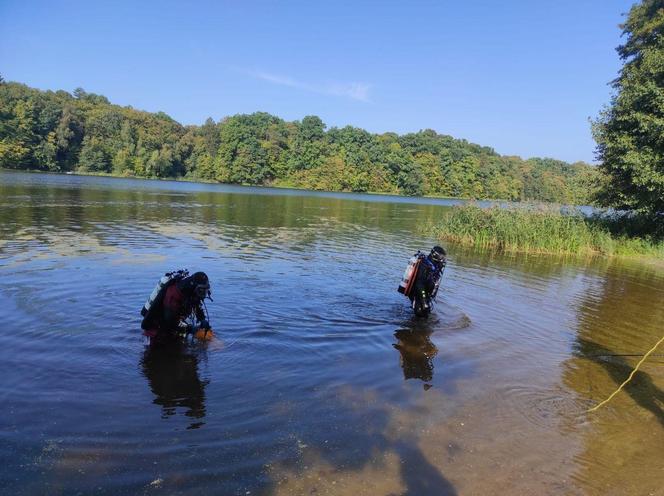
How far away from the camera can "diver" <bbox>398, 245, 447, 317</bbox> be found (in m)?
9.66

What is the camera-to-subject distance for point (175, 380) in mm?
6559

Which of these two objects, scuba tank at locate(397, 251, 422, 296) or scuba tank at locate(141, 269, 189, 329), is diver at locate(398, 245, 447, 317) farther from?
scuba tank at locate(141, 269, 189, 329)

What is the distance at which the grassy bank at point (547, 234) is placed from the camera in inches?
922

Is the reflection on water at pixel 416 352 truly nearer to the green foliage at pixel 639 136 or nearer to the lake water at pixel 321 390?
the lake water at pixel 321 390


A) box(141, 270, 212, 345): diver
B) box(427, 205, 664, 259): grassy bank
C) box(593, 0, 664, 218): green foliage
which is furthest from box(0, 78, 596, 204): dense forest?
box(141, 270, 212, 345): diver

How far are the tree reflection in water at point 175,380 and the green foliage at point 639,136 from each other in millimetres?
20801

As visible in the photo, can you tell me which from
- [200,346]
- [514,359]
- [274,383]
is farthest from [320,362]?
[514,359]

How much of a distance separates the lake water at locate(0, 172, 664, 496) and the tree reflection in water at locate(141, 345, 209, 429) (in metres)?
0.04

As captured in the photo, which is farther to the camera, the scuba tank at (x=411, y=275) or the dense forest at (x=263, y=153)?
the dense forest at (x=263, y=153)

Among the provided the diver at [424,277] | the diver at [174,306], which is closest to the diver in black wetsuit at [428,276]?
the diver at [424,277]

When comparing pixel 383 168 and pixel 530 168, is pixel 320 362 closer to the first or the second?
pixel 383 168

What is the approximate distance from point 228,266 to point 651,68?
2031 cm

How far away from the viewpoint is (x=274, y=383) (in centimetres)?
666

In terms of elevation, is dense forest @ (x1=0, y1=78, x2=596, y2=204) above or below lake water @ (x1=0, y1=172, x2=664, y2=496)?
above
